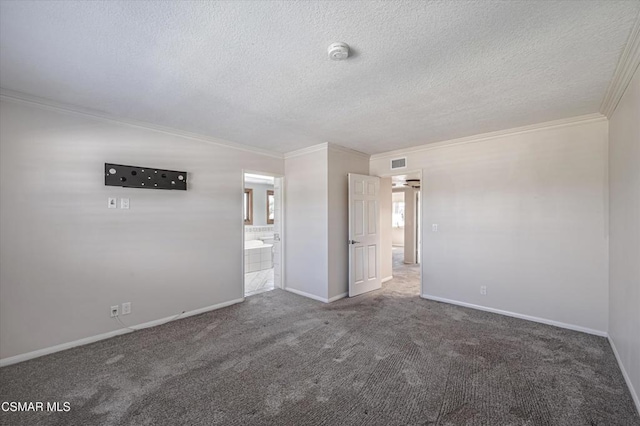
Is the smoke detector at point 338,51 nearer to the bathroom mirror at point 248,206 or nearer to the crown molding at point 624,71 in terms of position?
the crown molding at point 624,71

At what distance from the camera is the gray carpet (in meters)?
1.83

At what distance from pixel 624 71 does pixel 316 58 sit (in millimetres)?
2279

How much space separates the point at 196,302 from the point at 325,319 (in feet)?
5.76

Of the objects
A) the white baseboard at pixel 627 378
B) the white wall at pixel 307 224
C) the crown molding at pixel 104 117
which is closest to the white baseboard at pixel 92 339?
the white wall at pixel 307 224

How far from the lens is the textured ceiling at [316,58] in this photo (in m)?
1.49

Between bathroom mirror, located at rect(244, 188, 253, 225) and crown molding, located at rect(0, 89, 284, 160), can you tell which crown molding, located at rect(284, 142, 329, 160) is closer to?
crown molding, located at rect(0, 89, 284, 160)

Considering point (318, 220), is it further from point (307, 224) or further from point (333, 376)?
point (333, 376)

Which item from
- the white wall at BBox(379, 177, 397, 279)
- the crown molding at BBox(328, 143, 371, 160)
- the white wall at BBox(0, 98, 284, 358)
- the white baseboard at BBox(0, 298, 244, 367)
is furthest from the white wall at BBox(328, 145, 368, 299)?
the white baseboard at BBox(0, 298, 244, 367)

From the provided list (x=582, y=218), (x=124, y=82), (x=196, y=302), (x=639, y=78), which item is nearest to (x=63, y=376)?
(x=196, y=302)

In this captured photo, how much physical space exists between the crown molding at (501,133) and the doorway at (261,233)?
2117 mm

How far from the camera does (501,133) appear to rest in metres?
3.54

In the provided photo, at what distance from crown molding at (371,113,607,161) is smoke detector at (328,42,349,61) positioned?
2730mm

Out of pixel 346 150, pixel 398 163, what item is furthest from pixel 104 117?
pixel 398 163

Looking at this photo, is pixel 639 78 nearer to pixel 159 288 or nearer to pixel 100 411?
pixel 100 411
